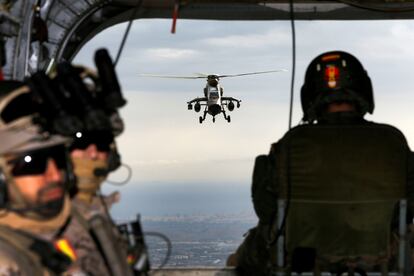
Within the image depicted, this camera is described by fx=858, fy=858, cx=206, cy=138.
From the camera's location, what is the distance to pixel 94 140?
13.1ft

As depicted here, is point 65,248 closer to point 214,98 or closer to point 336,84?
point 336,84

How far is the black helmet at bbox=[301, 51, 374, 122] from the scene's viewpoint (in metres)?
4.88

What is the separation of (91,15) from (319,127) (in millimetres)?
2385

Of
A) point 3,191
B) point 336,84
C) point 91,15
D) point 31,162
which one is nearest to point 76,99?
point 31,162

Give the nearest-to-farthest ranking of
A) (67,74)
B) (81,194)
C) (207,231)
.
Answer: (67,74), (81,194), (207,231)

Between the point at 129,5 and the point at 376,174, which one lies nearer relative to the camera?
the point at 376,174

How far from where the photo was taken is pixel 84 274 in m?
3.34

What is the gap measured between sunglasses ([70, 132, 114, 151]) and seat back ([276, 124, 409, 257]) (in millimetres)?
1110

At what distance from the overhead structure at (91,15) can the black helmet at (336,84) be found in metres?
0.93

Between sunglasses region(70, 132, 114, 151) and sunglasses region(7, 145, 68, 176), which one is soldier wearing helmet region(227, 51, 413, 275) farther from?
sunglasses region(7, 145, 68, 176)

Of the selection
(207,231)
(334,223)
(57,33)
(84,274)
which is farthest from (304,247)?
(207,231)

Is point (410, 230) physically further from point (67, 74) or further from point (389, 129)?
point (67, 74)

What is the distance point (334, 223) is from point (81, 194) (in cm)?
149

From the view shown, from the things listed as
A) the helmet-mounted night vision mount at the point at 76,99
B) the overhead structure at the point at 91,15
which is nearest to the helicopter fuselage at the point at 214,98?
the overhead structure at the point at 91,15
